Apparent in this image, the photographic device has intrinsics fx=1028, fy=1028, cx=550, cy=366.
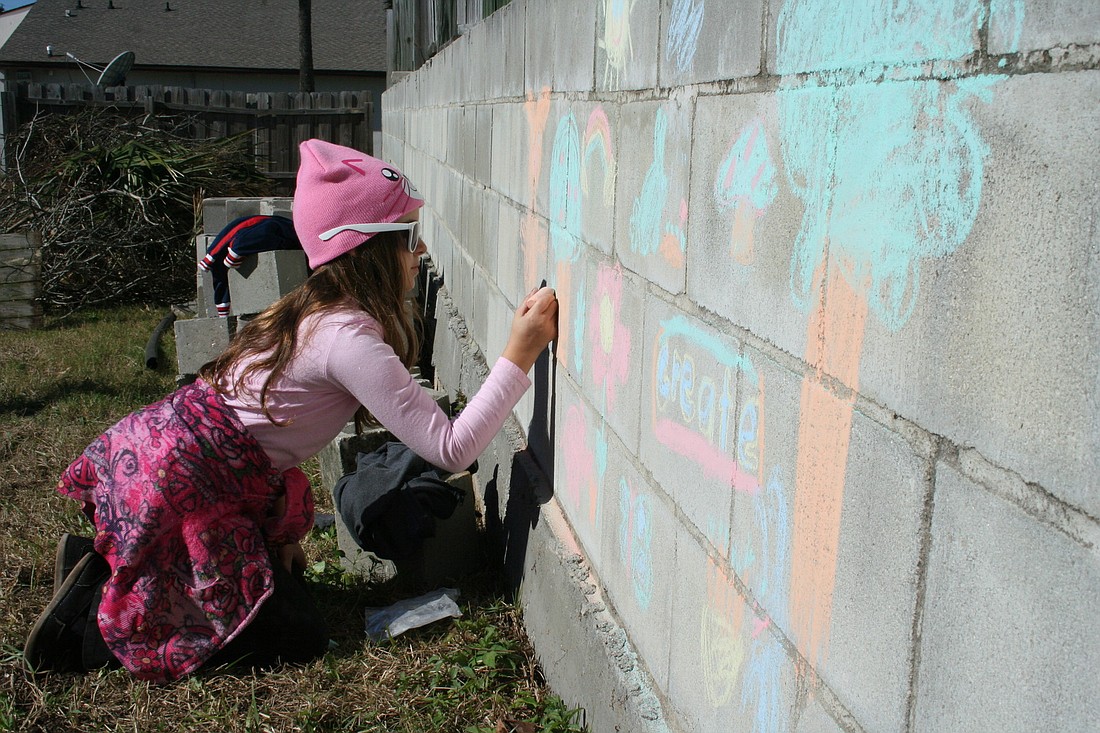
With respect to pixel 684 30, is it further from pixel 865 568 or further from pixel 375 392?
pixel 375 392

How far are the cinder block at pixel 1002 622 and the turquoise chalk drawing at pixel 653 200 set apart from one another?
3.39 feet

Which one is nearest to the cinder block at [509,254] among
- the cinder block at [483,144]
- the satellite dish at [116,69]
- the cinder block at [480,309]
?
the cinder block at [480,309]

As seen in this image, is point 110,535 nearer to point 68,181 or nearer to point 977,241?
point 977,241

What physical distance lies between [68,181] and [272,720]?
958 cm

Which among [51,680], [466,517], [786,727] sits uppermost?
[786,727]

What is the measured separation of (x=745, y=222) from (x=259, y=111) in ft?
48.6

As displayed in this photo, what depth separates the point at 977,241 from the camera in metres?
1.03

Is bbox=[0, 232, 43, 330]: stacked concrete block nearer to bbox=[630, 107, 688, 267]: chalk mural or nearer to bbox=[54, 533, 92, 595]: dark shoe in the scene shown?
bbox=[54, 533, 92, 595]: dark shoe

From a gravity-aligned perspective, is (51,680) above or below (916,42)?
→ below

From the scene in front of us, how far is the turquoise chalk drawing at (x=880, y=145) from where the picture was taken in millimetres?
1066

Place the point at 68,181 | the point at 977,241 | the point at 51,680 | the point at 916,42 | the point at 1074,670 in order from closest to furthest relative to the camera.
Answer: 1. the point at 1074,670
2. the point at 977,241
3. the point at 916,42
4. the point at 51,680
5. the point at 68,181

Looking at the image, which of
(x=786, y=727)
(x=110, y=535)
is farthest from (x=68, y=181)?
(x=786, y=727)

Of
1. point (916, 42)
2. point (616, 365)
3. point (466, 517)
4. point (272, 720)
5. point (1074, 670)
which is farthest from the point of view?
point (466, 517)

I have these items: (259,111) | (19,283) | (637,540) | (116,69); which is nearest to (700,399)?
(637,540)
